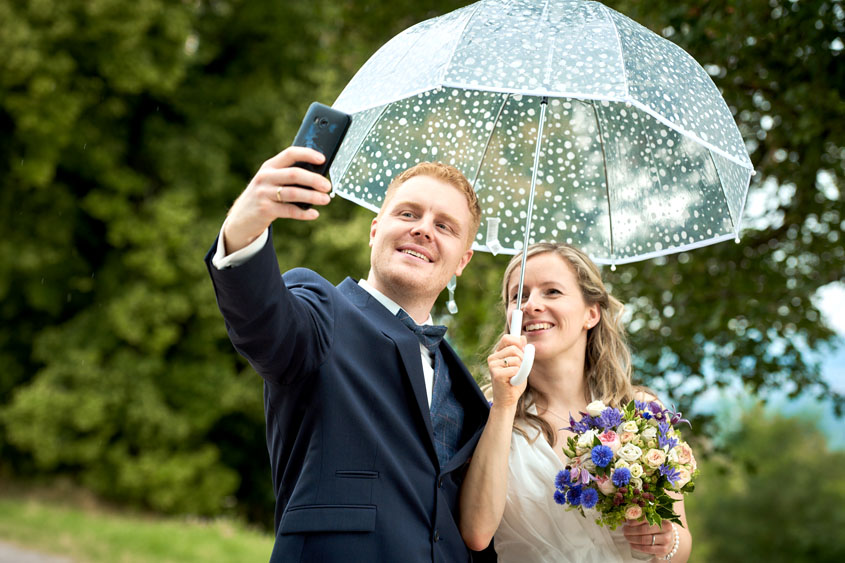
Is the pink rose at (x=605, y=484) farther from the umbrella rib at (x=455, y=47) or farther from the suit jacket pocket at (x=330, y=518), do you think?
the umbrella rib at (x=455, y=47)

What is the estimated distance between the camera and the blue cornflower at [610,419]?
112 inches

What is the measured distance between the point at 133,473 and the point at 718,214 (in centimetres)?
1168

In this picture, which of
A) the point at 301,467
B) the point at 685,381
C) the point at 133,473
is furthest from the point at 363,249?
the point at 301,467

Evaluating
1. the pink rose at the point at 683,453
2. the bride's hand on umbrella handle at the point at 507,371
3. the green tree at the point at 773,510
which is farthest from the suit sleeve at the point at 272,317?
the green tree at the point at 773,510

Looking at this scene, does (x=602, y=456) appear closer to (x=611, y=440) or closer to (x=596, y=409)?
(x=611, y=440)

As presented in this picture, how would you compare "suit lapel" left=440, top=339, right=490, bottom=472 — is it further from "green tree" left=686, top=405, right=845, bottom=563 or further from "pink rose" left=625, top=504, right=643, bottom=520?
"green tree" left=686, top=405, right=845, bottom=563

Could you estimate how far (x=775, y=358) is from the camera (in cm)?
607

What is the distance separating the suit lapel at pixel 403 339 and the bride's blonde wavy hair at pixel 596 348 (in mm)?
974

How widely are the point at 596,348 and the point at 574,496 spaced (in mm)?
873

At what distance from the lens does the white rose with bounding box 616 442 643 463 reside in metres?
2.70

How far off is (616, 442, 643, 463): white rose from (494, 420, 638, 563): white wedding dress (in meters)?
0.44

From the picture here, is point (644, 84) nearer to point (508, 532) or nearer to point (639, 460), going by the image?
point (639, 460)

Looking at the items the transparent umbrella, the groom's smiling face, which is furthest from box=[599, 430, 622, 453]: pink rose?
the transparent umbrella

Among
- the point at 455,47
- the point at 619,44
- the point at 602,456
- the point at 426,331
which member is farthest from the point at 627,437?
the point at 455,47
